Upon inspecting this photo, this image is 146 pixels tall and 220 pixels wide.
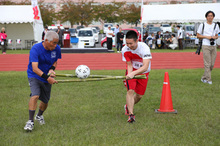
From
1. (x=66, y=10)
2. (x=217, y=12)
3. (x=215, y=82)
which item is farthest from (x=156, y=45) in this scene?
(x=66, y=10)

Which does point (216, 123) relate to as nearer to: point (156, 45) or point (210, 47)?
point (210, 47)

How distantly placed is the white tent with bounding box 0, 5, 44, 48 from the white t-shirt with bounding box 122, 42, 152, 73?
24097 millimetres

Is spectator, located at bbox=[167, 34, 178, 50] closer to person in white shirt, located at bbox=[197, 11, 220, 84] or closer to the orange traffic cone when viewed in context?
person in white shirt, located at bbox=[197, 11, 220, 84]

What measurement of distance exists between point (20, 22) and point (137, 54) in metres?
25.8

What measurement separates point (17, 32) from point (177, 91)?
88.8 ft

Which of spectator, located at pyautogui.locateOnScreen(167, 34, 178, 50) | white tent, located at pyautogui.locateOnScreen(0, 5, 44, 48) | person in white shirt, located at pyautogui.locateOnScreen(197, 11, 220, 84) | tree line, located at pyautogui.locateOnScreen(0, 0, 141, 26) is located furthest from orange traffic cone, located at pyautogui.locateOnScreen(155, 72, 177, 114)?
tree line, located at pyautogui.locateOnScreen(0, 0, 141, 26)

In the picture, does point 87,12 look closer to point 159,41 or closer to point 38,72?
point 159,41

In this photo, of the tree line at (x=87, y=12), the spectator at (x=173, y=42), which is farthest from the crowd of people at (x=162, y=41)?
the tree line at (x=87, y=12)

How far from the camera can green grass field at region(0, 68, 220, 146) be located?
520 centimetres

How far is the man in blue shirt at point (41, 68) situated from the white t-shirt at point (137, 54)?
1316 millimetres

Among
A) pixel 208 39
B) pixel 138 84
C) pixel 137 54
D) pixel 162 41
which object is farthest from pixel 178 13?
pixel 137 54

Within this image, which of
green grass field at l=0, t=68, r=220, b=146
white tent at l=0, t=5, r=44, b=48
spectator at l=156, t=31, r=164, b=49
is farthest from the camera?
spectator at l=156, t=31, r=164, b=49

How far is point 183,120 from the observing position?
6.38 meters

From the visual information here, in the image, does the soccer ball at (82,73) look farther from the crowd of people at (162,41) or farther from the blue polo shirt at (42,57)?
the crowd of people at (162,41)
